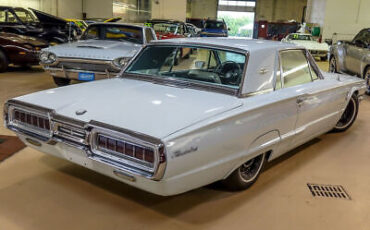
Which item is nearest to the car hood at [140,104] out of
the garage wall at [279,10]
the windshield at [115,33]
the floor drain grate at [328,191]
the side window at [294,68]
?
the side window at [294,68]

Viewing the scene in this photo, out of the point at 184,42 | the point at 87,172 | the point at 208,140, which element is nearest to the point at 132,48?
the point at 184,42

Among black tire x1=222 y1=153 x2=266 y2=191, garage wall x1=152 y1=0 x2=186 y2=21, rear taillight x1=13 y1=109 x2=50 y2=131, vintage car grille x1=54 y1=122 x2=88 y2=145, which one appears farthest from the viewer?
garage wall x1=152 y1=0 x2=186 y2=21

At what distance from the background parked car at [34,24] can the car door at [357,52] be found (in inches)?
285

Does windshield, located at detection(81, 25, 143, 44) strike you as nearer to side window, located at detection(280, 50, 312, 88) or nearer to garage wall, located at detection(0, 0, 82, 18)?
side window, located at detection(280, 50, 312, 88)

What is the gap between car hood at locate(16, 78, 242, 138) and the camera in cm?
231

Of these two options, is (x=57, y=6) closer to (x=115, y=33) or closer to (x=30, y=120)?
(x=115, y=33)

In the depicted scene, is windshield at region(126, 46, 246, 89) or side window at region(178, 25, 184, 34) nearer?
windshield at region(126, 46, 246, 89)

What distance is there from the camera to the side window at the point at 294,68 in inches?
134

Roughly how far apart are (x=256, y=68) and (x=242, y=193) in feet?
3.57

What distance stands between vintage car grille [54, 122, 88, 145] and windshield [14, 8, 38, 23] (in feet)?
29.5

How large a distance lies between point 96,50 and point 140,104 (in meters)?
3.89

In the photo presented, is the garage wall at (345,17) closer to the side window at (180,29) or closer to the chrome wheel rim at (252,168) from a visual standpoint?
the side window at (180,29)

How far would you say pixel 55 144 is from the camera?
8.70 feet

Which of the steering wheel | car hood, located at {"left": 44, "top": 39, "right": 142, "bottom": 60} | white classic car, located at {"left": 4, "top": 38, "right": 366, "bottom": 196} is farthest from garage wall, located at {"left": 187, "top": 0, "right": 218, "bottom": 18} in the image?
the steering wheel
